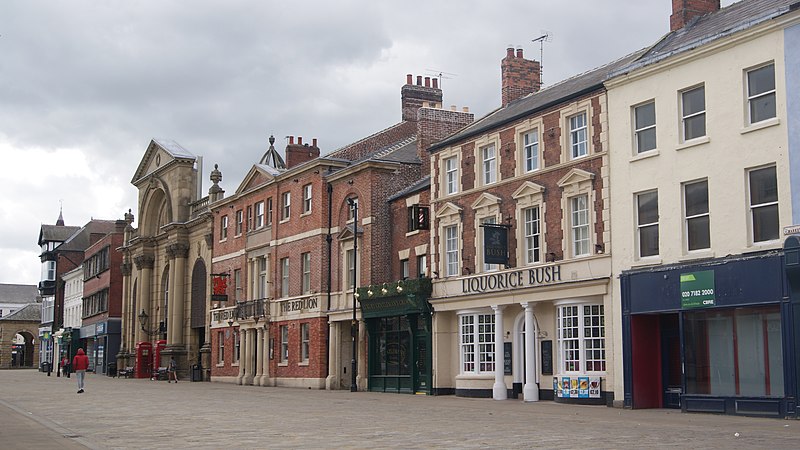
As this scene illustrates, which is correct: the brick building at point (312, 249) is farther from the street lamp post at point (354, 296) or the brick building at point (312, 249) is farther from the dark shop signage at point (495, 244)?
the dark shop signage at point (495, 244)

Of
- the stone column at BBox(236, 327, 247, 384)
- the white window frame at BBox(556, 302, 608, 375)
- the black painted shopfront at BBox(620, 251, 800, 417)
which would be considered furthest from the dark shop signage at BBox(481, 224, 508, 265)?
the stone column at BBox(236, 327, 247, 384)

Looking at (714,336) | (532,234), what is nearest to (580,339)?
(532,234)

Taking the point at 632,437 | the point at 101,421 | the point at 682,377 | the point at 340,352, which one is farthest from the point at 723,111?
the point at 340,352

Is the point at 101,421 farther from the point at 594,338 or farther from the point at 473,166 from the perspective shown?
the point at 473,166

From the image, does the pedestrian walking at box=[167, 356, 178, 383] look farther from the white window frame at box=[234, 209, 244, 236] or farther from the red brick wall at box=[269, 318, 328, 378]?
the red brick wall at box=[269, 318, 328, 378]

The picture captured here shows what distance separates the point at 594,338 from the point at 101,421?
14.3 metres

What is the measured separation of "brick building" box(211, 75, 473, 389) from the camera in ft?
135

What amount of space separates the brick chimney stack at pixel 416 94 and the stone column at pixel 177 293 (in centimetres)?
2174

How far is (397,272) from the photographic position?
39.9 m

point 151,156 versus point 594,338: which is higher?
point 151,156

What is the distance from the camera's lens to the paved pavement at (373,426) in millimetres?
16203

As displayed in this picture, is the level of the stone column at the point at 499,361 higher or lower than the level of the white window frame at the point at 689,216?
lower

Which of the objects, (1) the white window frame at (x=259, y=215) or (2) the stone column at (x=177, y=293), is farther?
(2) the stone column at (x=177, y=293)

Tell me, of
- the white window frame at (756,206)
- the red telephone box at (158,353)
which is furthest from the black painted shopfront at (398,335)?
the red telephone box at (158,353)
